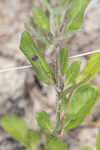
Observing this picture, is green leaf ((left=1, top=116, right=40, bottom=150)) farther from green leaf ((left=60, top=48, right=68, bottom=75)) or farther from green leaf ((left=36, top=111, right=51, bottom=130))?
green leaf ((left=60, top=48, right=68, bottom=75))

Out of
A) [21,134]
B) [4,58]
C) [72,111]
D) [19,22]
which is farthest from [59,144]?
[19,22]

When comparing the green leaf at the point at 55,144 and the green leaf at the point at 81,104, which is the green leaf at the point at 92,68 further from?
the green leaf at the point at 55,144

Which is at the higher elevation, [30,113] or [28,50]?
[28,50]

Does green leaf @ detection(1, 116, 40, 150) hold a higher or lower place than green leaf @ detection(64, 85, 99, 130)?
lower

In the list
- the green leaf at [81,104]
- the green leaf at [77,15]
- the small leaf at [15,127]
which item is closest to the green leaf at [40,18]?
the green leaf at [77,15]

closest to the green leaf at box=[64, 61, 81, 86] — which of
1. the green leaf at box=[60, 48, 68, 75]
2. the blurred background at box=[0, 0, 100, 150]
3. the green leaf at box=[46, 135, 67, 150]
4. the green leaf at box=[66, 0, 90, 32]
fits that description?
the green leaf at box=[60, 48, 68, 75]

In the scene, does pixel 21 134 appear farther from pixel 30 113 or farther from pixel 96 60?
pixel 96 60

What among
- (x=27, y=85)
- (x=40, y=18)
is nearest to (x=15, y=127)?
(x=27, y=85)
